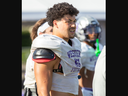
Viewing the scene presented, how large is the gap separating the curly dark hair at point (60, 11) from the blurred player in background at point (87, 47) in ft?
6.09

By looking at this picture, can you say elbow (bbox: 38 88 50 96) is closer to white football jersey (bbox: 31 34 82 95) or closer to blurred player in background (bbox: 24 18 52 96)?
white football jersey (bbox: 31 34 82 95)

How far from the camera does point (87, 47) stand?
190 inches

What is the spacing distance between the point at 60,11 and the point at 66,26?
0.21 meters

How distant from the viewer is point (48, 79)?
8.46 ft

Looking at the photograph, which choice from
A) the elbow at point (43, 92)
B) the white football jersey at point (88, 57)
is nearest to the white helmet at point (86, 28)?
the white football jersey at point (88, 57)

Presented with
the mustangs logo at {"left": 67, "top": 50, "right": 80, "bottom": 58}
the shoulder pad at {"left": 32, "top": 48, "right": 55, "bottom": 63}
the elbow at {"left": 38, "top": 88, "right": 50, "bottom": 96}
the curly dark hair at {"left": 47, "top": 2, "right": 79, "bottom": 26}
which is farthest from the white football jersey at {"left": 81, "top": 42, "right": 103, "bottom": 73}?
the elbow at {"left": 38, "top": 88, "right": 50, "bottom": 96}

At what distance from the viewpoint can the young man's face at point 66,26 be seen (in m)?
2.81

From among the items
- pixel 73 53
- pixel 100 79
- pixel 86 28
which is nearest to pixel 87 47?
pixel 86 28

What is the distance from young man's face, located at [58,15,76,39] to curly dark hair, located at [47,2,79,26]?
0.20 feet

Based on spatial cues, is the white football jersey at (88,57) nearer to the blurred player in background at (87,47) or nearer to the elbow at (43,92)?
the blurred player in background at (87,47)

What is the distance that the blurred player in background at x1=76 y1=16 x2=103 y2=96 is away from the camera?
15.2 ft
